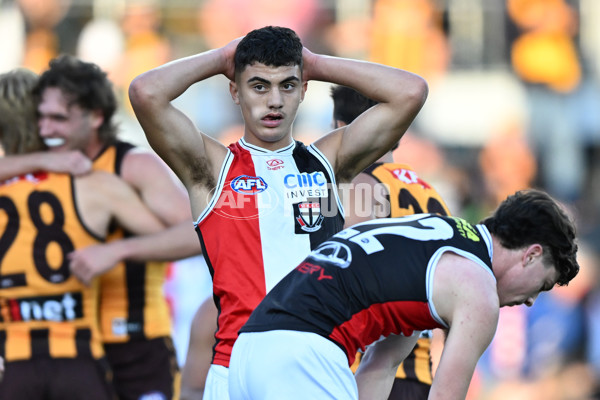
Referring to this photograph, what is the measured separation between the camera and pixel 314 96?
2120cm

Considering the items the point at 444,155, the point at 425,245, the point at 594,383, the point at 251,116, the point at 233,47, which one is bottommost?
the point at 594,383

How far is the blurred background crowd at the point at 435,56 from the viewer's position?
20.2m

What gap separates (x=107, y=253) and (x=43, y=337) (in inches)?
24.0

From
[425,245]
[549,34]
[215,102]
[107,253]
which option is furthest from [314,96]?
[425,245]

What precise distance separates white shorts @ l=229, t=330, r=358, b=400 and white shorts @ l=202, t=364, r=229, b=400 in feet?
1.43

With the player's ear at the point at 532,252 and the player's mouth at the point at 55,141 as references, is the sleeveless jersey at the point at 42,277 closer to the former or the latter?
the player's mouth at the point at 55,141

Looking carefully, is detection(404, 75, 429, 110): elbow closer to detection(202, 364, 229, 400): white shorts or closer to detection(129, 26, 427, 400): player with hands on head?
detection(129, 26, 427, 400): player with hands on head

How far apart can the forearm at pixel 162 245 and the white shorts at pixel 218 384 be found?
168cm

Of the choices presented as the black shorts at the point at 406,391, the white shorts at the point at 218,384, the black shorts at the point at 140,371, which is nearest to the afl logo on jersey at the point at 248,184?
the white shorts at the point at 218,384

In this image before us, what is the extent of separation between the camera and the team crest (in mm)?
4551

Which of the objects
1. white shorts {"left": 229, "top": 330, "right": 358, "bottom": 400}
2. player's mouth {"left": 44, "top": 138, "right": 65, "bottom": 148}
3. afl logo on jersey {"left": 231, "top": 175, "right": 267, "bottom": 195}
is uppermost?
player's mouth {"left": 44, "top": 138, "right": 65, "bottom": 148}

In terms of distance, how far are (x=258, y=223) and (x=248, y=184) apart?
0.64ft

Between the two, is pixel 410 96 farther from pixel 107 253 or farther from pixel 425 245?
pixel 107 253

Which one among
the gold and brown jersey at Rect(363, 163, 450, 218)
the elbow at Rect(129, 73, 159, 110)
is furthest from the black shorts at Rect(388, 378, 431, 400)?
the elbow at Rect(129, 73, 159, 110)
